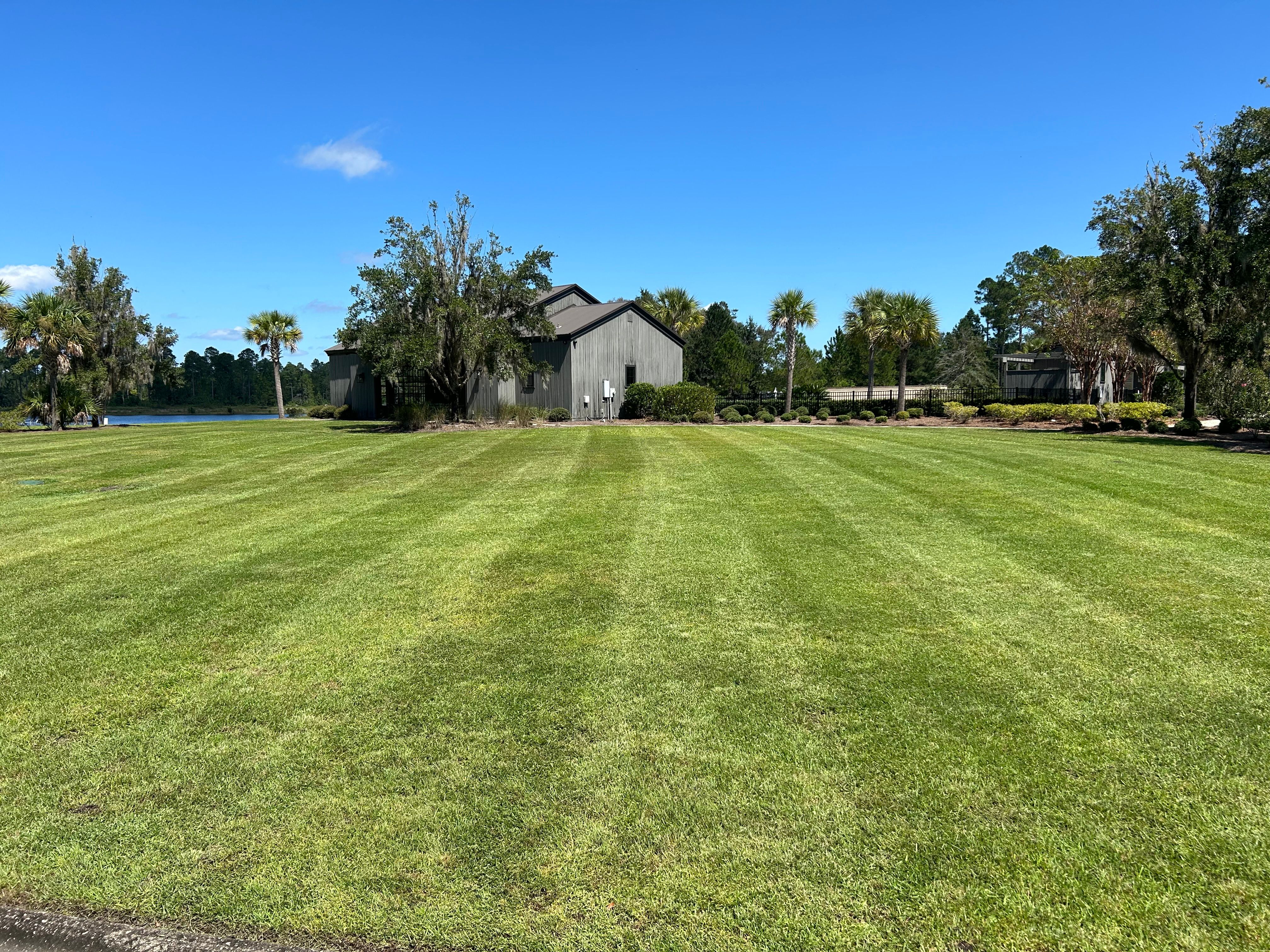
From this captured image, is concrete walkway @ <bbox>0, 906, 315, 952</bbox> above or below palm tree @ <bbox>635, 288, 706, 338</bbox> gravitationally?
below

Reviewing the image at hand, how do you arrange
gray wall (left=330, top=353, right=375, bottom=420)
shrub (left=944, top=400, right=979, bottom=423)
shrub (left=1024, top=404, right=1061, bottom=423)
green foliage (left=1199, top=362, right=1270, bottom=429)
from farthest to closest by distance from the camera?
gray wall (left=330, top=353, right=375, bottom=420) < shrub (left=944, top=400, right=979, bottom=423) < shrub (left=1024, top=404, right=1061, bottom=423) < green foliage (left=1199, top=362, right=1270, bottom=429)

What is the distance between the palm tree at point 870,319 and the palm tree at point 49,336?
34529 mm

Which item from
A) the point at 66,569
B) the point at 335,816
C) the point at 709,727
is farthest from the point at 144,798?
the point at 66,569

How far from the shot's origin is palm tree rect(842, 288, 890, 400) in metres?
37.6

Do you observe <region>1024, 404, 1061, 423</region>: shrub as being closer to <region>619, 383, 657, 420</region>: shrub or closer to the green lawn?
<region>619, 383, 657, 420</region>: shrub

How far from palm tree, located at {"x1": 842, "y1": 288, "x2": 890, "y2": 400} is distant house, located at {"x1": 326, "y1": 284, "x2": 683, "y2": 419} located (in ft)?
33.4

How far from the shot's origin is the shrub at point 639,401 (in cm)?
3016

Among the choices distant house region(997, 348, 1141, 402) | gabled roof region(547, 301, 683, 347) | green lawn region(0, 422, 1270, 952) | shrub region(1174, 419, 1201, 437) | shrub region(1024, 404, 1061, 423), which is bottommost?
green lawn region(0, 422, 1270, 952)

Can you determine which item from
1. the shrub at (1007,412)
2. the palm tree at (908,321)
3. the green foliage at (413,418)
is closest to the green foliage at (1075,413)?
the shrub at (1007,412)

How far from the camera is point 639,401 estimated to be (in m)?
30.4

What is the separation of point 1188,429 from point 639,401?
734 inches

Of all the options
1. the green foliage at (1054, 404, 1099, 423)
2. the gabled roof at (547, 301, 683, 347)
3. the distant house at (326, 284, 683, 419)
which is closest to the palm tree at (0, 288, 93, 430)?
the distant house at (326, 284, 683, 419)

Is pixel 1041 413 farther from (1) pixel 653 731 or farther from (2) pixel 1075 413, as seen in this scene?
(1) pixel 653 731

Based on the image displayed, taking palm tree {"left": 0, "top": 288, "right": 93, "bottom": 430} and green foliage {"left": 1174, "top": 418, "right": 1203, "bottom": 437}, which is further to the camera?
palm tree {"left": 0, "top": 288, "right": 93, "bottom": 430}
